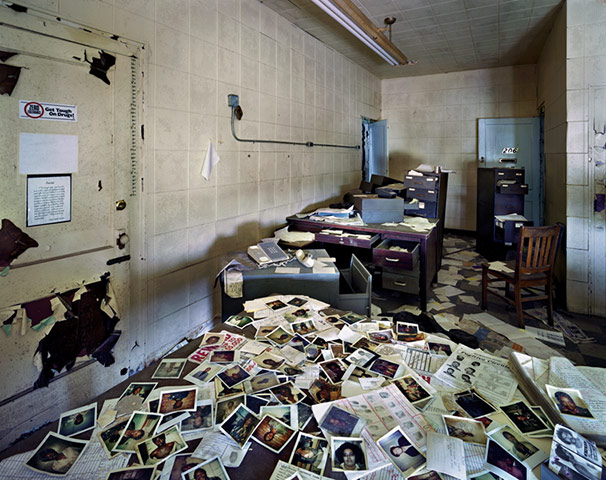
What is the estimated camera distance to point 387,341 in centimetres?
156

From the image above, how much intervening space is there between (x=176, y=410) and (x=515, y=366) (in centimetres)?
120

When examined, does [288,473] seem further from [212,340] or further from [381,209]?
[381,209]

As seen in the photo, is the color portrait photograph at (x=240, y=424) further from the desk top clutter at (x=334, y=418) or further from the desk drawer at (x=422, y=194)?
the desk drawer at (x=422, y=194)

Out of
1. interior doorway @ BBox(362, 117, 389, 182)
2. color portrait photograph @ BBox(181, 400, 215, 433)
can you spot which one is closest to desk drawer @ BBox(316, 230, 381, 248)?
color portrait photograph @ BBox(181, 400, 215, 433)

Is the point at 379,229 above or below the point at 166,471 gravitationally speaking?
above

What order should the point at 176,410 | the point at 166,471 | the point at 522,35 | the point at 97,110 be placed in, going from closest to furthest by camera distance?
the point at 166,471 < the point at 176,410 < the point at 97,110 < the point at 522,35

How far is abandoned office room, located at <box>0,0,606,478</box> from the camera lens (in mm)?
1882

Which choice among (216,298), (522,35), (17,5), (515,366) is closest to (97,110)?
(17,5)

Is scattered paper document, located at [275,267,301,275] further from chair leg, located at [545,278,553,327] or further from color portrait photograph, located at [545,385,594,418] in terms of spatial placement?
chair leg, located at [545,278,553,327]

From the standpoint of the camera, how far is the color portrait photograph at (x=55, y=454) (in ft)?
3.10

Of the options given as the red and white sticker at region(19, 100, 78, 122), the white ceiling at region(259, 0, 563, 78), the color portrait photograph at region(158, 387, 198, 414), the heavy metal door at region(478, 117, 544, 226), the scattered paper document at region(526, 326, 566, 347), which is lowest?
the scattered paper document at region(526, 326, 566, 347)

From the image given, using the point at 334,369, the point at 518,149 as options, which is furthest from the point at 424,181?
the point at 334,369

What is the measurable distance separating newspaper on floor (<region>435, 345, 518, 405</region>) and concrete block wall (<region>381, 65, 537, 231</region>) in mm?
6168

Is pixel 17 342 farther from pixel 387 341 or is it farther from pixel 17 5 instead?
pixel 387 341
